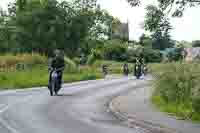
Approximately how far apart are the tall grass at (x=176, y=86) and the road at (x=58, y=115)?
1.91m

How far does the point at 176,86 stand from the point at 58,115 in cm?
414

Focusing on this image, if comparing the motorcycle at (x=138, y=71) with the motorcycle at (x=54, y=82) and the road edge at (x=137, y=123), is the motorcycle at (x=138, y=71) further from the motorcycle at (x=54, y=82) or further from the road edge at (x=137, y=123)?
the road edge at (x=137, y=123)

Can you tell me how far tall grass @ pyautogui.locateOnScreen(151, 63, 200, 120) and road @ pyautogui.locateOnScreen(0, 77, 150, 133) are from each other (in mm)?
1907

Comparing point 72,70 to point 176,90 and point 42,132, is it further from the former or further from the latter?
point 42,132

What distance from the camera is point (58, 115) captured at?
14.6 meters

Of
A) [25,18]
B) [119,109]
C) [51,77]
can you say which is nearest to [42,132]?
[119,109]

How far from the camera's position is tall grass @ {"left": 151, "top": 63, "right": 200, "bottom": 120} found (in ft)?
50.8

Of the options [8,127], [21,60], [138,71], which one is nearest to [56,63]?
[8,127]

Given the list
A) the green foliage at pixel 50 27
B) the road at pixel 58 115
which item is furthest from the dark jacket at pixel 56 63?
the green foliage at pixel 50 27

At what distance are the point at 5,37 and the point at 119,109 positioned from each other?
6231 cm

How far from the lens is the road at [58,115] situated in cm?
1195

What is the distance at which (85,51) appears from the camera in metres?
80.8

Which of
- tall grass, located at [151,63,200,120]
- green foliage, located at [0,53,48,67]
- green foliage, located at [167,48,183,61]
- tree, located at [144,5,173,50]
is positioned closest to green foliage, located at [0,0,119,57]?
green foliage, located at [0,53,48,67]

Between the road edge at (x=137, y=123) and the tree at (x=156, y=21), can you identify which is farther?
the tree at (x=156, y=21)
